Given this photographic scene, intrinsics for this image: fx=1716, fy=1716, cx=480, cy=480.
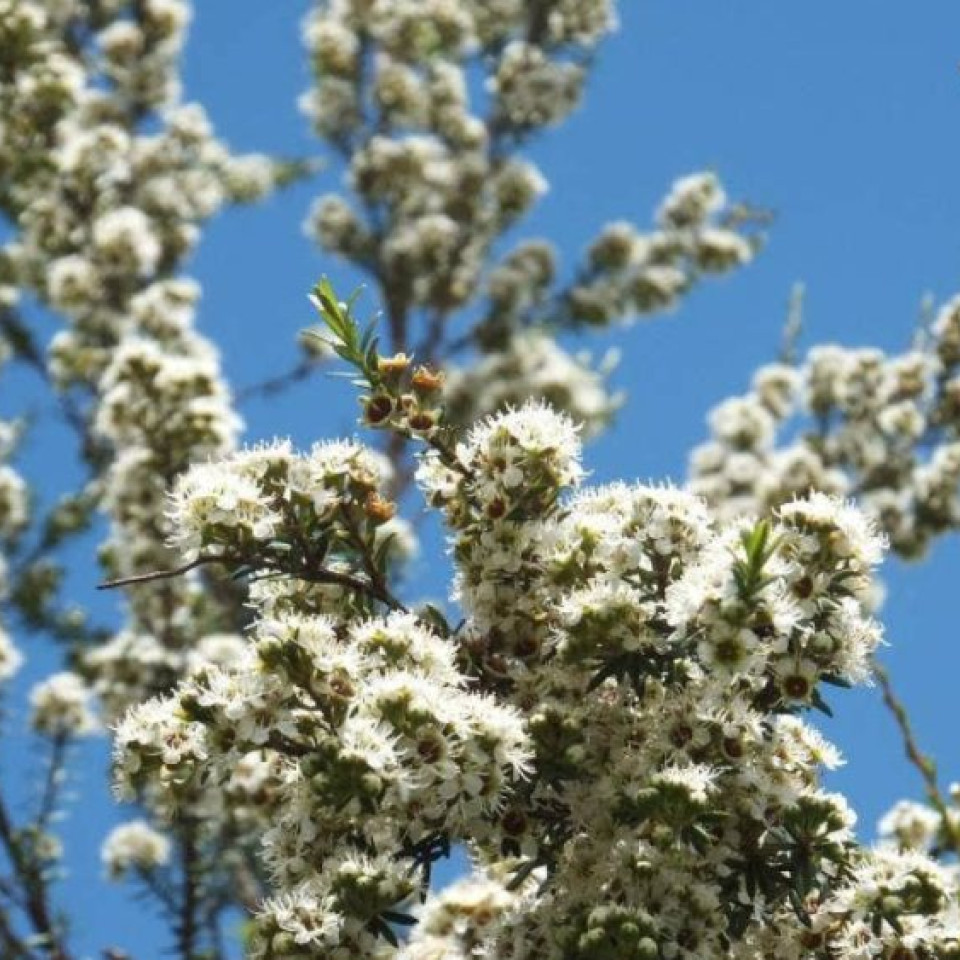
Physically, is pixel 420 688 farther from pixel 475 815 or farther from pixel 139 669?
pixel 139 669

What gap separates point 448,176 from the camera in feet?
47.1

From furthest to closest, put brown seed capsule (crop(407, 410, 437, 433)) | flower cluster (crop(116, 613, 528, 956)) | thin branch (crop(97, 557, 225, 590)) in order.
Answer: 1. brown seed capsule (crop(407, 410, 437, 433))
2. thin branch (crop(97, 557, 225, 590))
3. flower cluster (crop(116, 613, 528, 956))

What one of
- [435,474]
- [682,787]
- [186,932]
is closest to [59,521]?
[186,932]

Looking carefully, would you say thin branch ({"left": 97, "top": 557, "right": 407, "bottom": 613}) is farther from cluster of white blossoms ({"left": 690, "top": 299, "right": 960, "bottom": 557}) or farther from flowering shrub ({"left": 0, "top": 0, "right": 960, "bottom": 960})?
cluster of white blossoms ({"left": 690, "top": 299, "right": 960, "bottom": 557})

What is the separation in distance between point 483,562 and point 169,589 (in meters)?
6.01

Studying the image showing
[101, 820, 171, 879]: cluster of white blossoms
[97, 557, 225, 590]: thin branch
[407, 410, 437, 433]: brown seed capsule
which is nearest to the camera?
[97, 557, 225, 590]: thin branch

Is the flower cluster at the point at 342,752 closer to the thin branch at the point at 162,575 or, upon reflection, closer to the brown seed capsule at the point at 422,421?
the thin branch at the point at 162,575

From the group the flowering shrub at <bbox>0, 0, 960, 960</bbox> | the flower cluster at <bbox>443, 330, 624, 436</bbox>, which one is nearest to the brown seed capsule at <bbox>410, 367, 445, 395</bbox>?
the flowering shrub at <bbox>0, 0, 960, 960</bbox>

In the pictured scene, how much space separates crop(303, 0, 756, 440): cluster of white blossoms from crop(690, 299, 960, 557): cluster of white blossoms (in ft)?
9.87

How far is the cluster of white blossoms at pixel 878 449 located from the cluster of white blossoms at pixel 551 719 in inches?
266

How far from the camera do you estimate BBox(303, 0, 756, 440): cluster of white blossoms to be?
14.1 meters

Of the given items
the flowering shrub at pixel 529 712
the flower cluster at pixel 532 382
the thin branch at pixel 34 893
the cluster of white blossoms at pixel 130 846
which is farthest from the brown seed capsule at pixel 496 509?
the flower cluster at pixel 532 382

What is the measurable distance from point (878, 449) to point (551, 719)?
8.00 meters

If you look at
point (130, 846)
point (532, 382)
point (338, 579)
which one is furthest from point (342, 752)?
point (532, 382)
